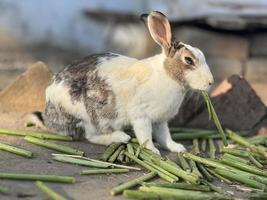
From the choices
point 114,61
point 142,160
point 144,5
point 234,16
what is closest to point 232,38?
point 234,16

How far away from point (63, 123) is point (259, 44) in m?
5.48

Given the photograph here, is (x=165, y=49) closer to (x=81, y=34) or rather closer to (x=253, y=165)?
(x=253, y=165)

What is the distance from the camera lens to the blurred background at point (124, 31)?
383 inches

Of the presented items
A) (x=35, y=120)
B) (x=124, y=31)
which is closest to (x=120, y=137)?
(x=35, y=120)

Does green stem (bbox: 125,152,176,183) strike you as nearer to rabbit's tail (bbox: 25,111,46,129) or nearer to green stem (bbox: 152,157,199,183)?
green stem (bbox: 152,157,199,183)

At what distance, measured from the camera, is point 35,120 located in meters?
5.24

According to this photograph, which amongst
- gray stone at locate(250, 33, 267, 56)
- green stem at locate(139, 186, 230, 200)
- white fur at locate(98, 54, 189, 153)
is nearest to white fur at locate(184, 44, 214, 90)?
white fur at locate(98, 54, 189, 153)

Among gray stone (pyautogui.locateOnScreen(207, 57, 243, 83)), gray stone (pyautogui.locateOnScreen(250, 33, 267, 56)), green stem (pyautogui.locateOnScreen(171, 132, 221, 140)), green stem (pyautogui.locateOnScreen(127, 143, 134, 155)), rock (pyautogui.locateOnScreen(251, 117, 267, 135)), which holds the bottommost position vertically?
green stem (pyautogui.locateOnScreen(127, 143, 134, 155))

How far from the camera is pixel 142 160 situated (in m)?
4.32

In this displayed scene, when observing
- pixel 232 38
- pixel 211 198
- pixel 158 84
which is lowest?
pixel 211 198

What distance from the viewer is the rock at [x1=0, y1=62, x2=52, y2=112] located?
5.90 m

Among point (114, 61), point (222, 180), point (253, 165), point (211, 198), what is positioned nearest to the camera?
point (211, 198)

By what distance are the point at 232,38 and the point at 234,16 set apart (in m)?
0.32

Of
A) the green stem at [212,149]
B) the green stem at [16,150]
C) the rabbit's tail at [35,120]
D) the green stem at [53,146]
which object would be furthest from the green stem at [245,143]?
the green stem at [16,150]
